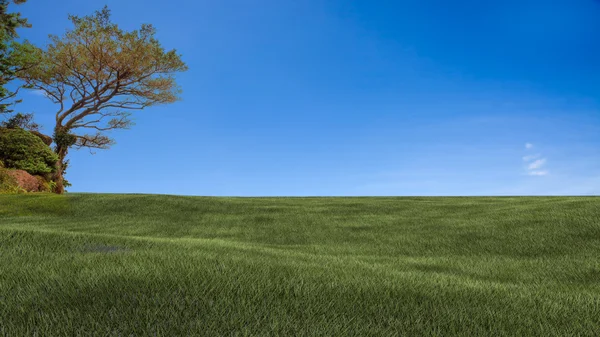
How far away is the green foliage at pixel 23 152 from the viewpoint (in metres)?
26.6

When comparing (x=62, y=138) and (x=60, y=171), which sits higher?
(x=62, y=138)

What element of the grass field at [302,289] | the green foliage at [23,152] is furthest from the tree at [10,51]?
the grass field at [302,289]

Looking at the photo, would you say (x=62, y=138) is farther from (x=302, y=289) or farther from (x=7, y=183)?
(x=302, y=289)

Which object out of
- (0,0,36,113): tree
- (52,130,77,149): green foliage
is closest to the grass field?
(0,0,36,113): tree

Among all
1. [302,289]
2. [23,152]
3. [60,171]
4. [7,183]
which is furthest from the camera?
[60,171]

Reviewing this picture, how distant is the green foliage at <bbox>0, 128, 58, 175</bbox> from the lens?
26.6 metres

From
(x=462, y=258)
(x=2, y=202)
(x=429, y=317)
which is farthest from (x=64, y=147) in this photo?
(x=429, y=317)

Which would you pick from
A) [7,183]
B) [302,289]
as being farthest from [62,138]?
[302,289]

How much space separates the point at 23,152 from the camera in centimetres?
2695

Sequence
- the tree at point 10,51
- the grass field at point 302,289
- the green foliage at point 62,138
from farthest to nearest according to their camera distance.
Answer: the green foliage at point 62,138 < the tree at point 10,51 < the grass field at point 302,289

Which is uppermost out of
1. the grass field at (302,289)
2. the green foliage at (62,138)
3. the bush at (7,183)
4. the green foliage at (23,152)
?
the green foliage at (62,138)

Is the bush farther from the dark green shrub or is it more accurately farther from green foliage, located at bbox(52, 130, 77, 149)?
green foliage, located at bbox(52, 130, 77, 149)

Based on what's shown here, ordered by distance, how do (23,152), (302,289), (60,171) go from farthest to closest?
(60,171) → (23,152) → (302,289)

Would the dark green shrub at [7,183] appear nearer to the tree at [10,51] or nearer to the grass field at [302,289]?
the tree at [10,51]
